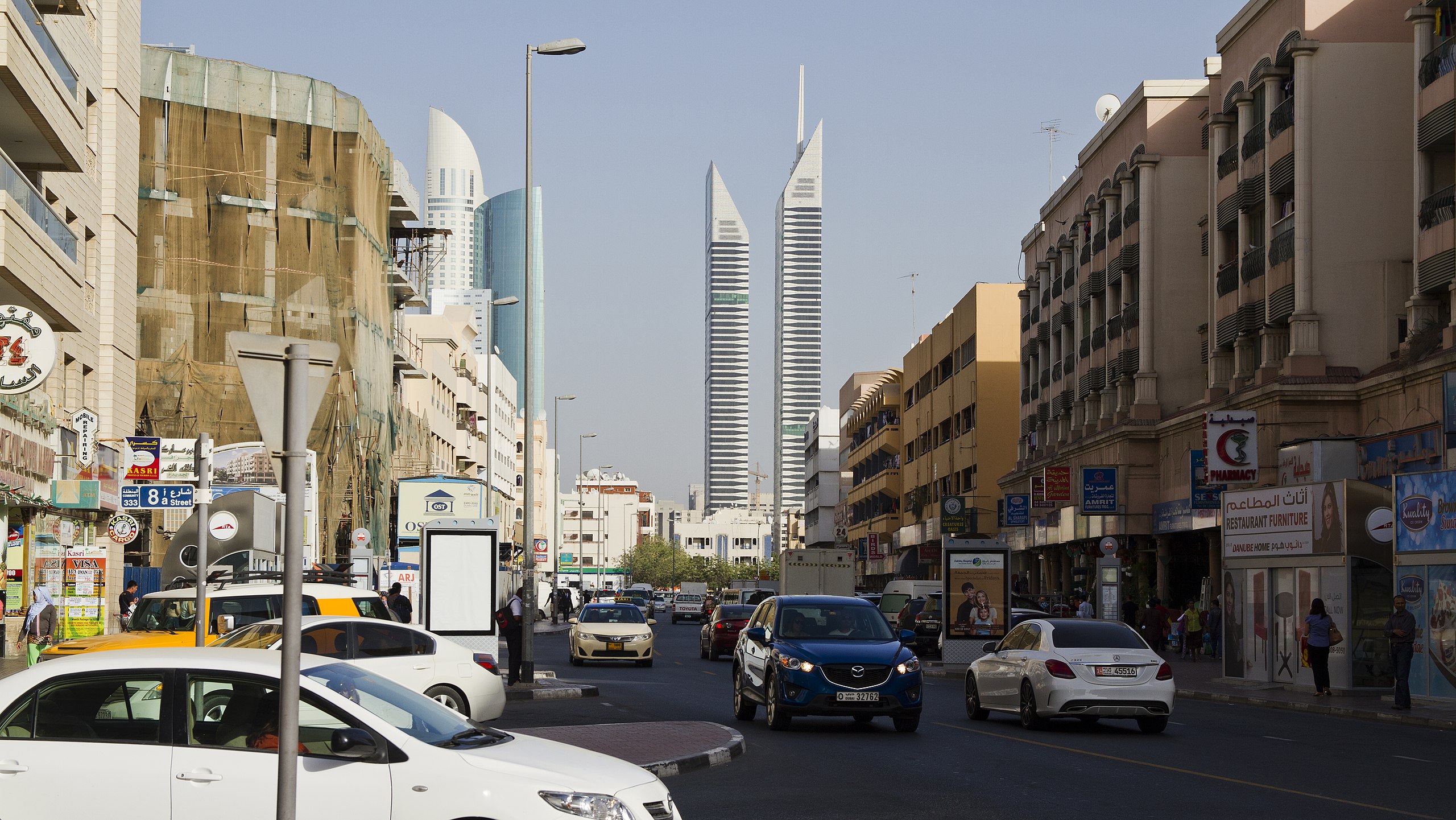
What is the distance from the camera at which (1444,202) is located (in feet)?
118

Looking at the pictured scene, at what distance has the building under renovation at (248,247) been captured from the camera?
55688 millimetres

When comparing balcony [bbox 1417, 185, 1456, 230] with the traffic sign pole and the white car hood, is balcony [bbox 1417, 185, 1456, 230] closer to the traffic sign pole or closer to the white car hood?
the traffic sign pole

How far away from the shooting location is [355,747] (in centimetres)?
793

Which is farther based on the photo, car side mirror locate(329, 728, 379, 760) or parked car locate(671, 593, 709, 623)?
parked car locate(671, 593, 709, 623)

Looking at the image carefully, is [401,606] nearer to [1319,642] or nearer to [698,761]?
[698,761]

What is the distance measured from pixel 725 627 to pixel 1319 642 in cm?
1710

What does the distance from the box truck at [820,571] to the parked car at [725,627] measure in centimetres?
883

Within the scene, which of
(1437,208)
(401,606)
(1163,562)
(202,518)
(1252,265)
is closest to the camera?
(202,518)

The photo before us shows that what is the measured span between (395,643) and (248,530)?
13.3 metres

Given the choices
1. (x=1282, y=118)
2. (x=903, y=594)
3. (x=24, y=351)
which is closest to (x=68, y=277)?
(x=24, y=351)

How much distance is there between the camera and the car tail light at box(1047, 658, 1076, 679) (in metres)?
19.6

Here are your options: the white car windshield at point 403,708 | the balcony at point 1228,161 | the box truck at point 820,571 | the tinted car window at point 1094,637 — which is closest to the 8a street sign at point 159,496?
the tinted car window at point 1094,637

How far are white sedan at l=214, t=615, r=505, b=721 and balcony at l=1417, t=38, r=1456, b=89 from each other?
28068 mm

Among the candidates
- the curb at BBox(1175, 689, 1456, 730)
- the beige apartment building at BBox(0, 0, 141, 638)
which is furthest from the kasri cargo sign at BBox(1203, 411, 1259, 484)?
the beige apartment building at BBox(0, 0, 141, 638)
